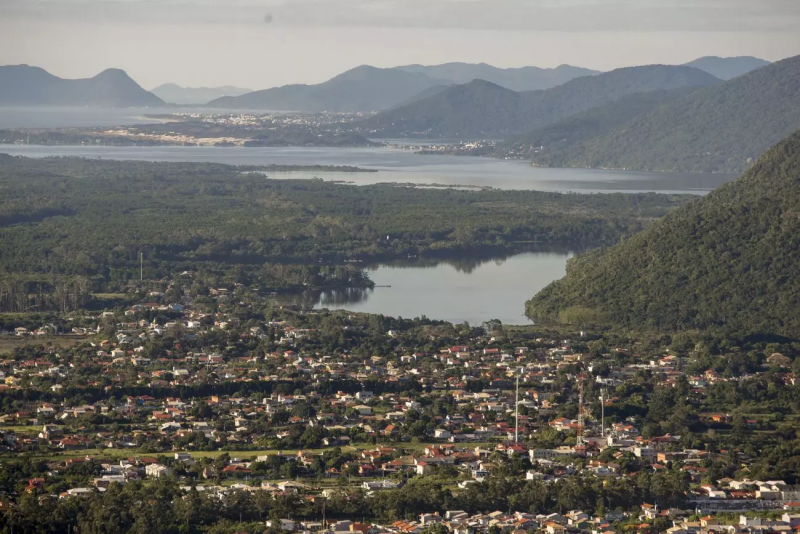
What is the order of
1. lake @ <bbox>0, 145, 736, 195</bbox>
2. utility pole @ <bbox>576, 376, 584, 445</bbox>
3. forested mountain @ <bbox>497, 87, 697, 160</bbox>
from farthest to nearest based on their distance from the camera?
forested mountain @ <bbox>497, 87, 697, 160</bbox> < lake @ <bbox>0, 145, 736, 195</bbox> < utility pole @ <bbox>576, 376, 584, 445</bbox>

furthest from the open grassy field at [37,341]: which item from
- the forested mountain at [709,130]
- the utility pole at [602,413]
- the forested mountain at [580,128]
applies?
the forested mountain at [580,128]

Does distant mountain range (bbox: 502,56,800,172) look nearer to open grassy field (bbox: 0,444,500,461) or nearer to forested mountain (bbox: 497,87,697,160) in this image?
forested mountain (bbox: 497,87,697,160)

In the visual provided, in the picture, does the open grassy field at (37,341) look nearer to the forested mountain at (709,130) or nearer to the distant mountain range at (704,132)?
the distant mountain range at (704,132)

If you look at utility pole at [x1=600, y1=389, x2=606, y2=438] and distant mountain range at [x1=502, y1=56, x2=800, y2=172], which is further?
distant mountain range at [x1=502, y1=56, x2=800, y2=172]

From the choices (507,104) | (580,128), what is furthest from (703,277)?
(507,104)

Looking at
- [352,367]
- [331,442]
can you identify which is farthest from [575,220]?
[331,442]

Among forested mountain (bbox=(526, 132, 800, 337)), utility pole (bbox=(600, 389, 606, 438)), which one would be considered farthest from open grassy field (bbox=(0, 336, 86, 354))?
utility pole (bbox=(600, 389, 606, 438))

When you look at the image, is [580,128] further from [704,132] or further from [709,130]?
[709,130]
